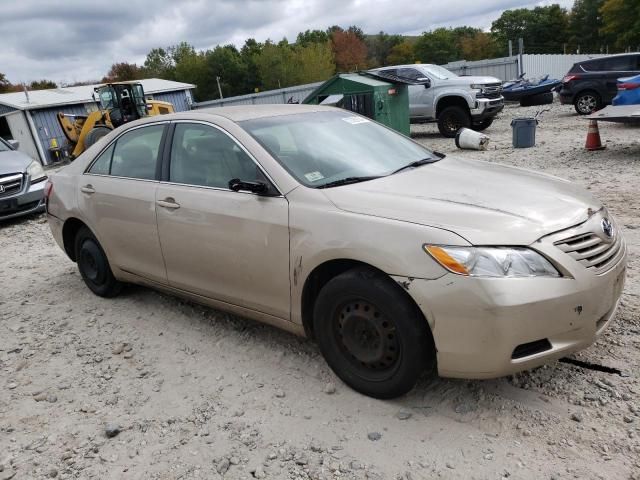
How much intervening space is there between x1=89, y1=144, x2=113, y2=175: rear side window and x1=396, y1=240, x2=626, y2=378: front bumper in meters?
3.08

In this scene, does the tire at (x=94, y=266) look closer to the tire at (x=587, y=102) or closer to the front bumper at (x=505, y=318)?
the front bumper at (x=505, y=318)

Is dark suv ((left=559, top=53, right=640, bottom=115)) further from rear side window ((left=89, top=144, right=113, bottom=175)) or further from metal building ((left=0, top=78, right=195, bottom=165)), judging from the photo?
metal building ((left=0, top=78, right=195, bottom=165))

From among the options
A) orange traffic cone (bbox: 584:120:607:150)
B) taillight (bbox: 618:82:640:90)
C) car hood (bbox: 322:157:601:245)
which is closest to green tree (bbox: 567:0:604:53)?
taillight (bbox: 618:82:640:90)

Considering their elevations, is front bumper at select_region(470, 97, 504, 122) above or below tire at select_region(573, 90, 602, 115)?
above

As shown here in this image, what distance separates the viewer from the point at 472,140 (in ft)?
37.3

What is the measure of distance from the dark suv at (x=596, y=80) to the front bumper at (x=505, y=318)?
14.9m

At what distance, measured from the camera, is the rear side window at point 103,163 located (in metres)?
4.47

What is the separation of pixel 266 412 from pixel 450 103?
1247cm

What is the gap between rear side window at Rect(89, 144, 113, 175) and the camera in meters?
4.47

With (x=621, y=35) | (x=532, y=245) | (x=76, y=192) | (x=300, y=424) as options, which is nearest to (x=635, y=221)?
(x=532, y=245)

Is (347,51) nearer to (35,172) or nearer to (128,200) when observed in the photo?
(35,172)

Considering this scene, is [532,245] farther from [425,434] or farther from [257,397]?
[257,397]

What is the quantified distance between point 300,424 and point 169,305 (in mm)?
2224

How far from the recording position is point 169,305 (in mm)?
4645
